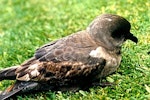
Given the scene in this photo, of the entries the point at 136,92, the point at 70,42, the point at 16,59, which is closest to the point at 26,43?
the point at 16,59

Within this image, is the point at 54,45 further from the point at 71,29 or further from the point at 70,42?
the point at 71,29

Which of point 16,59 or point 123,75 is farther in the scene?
point 16,59

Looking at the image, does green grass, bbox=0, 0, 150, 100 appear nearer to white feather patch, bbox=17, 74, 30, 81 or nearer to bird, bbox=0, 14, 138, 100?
bird, bbox=0, 14, 138, 100

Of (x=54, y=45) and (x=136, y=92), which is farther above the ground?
(x=54, y=45)

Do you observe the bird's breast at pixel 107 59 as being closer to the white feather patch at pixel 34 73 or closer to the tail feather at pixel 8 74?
the white feather patch at pixel 34 73

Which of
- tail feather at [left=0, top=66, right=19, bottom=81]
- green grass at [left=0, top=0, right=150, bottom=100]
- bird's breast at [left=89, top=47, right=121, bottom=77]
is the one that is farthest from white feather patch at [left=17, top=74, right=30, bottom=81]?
bird's breast at [left=89, top=47, right=121, bottom=77]
